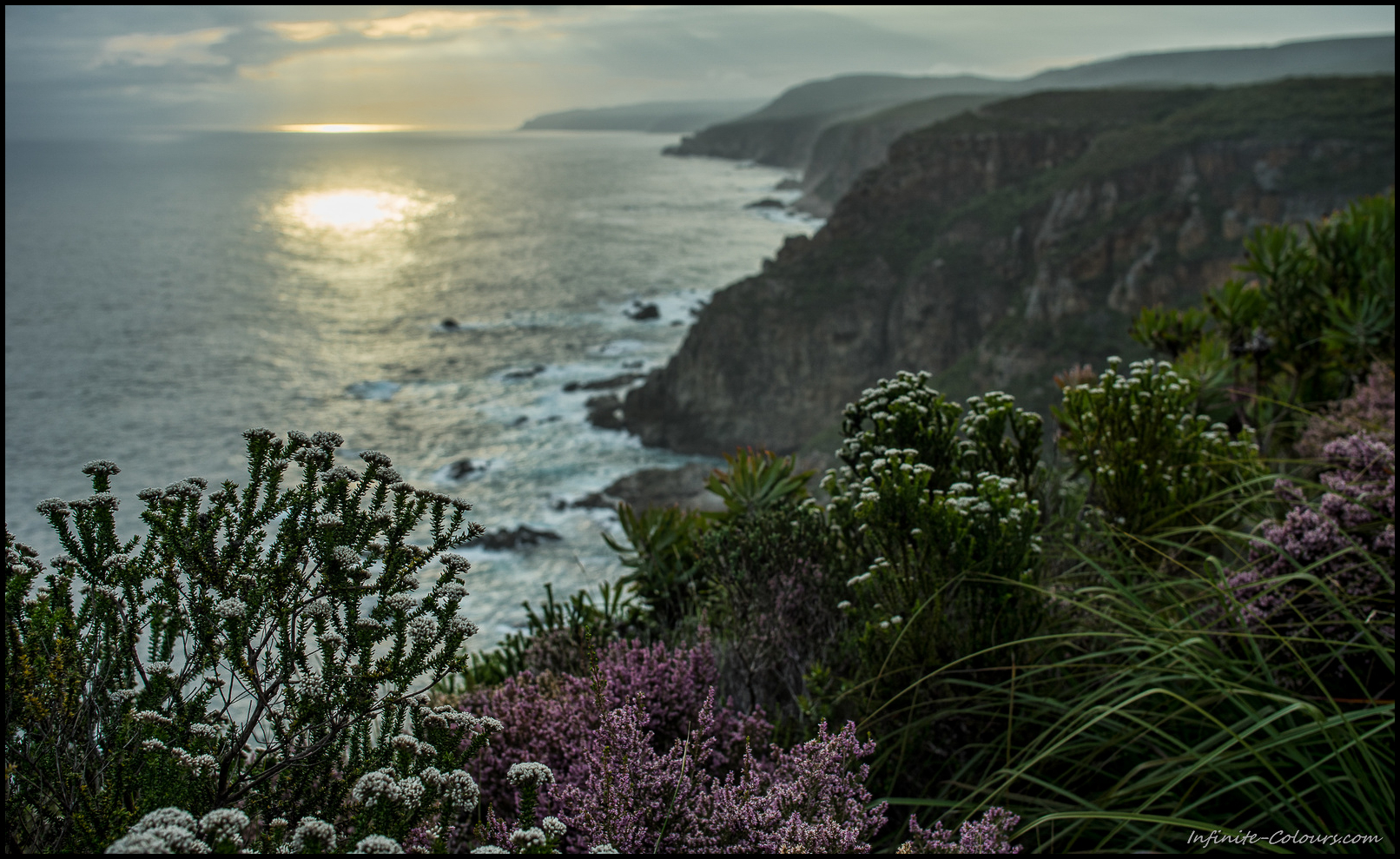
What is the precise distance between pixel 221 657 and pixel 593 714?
1514 millimetres

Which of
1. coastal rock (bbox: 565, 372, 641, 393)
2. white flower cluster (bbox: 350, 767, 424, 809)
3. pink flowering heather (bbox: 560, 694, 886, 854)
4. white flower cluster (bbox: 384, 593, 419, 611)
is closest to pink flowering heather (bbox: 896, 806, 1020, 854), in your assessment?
pink flowering heather (bbox: 560, 694, 886, 854)

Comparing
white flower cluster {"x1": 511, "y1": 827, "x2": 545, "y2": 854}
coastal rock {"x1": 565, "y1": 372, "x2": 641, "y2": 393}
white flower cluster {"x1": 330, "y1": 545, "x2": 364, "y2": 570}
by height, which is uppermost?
white flower cluster {"x1": 330, "y1": 545, "x2": 364, "y2": 570}

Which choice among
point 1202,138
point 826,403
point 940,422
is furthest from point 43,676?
point 1202,138

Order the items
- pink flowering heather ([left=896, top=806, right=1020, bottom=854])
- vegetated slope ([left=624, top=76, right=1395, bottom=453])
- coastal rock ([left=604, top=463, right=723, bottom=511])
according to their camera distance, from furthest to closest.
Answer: vegetated slope ([left=624, top=76, right=1395, bottom=453]) < coastal rock ([left=604, top=463, right=723, bottom=511]) < pink flowering heather ([left=896, top=806, right=1020, bottom=854])

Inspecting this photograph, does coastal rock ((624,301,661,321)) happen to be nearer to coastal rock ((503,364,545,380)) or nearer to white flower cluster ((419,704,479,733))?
coastal rock ((503,364,545,380))

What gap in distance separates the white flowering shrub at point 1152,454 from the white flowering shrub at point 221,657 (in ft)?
11.6

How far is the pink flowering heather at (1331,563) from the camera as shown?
10.4 feet

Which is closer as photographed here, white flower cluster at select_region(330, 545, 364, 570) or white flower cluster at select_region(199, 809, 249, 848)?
white flower cluster at select_region(199, 809, 249, 848)

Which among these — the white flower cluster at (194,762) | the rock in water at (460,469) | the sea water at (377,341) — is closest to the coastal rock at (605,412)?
the sea water at (377,341)

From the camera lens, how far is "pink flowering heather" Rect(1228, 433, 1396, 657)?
3.17 metres

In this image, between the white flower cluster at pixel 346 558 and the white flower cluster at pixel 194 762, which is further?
the white flower cluster at pixel 346 558

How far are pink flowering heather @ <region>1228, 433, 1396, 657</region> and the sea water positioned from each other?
1476cm

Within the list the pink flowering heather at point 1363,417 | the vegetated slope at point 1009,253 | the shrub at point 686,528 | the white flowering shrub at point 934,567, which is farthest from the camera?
the vegetated slope at point 1009,253

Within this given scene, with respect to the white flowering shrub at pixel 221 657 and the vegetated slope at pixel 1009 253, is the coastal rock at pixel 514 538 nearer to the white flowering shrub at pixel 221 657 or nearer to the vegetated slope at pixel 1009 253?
the vegetated slope at pixel 1009 253
